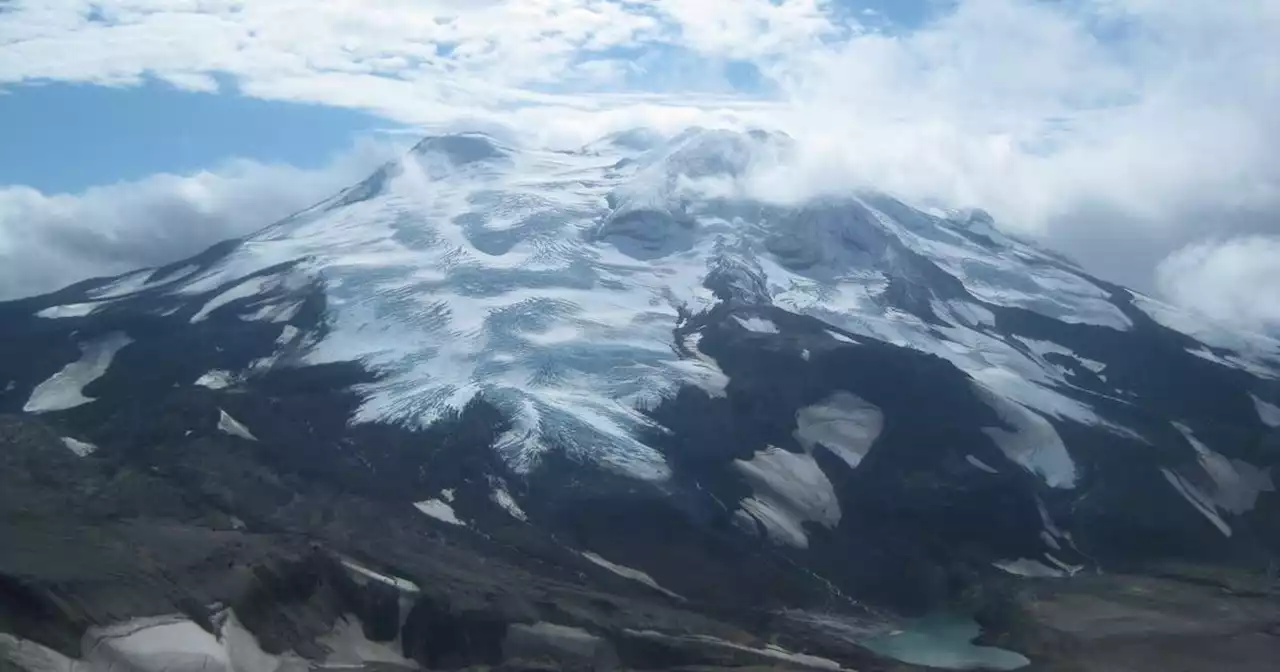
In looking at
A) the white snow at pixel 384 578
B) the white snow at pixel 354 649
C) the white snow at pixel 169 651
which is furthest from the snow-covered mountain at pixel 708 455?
the white snow at pixel 169 651

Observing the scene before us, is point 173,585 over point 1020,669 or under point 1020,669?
under

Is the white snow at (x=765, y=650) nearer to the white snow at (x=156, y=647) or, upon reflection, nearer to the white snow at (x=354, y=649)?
the white snow at (x=354, y=649)

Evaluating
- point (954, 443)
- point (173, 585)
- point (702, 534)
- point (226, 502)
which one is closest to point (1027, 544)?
point (954, 443)

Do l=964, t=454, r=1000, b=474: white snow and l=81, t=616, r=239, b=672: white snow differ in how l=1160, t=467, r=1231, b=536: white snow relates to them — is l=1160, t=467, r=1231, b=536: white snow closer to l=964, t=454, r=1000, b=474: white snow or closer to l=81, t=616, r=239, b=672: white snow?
l=964, t=454, r=1000, b=474: white snow

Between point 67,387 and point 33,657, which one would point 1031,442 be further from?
point 33,657

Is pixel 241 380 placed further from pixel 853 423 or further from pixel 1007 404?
pixel 1007 404
